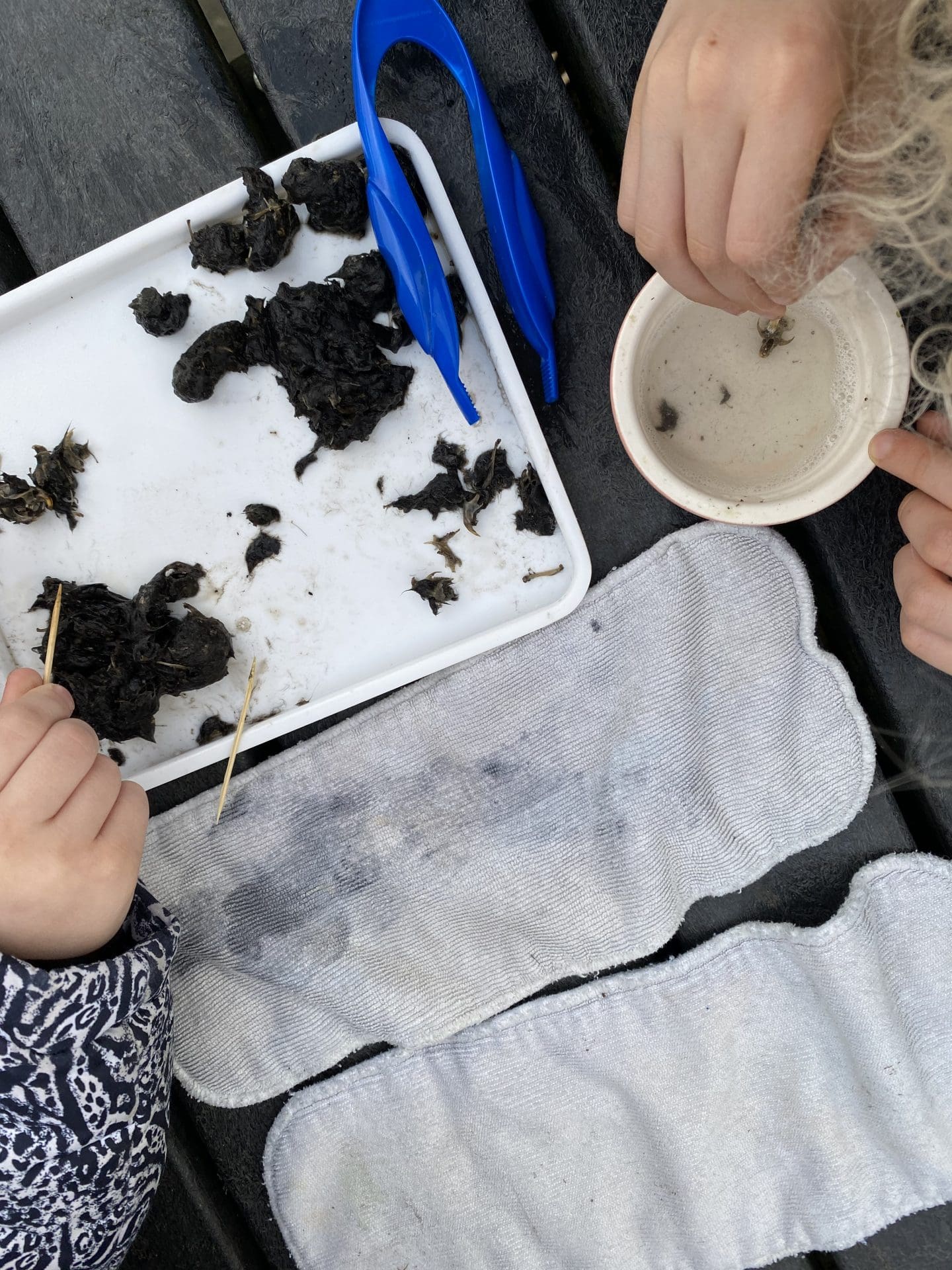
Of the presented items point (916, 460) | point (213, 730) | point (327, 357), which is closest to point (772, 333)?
point (916, 460)

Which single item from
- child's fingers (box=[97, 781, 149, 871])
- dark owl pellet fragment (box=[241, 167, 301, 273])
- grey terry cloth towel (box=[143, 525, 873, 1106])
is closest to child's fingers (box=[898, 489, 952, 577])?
grey terry cloth towel (box=[143, 525, 873, 1106])

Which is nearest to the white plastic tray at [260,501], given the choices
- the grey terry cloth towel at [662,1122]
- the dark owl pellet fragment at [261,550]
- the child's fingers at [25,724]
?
the dark owl pellet fragment at [261,550]

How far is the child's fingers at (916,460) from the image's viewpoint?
63cm

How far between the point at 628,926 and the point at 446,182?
2.35ft

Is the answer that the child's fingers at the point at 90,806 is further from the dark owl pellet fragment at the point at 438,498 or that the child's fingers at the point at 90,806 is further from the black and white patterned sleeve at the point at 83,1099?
the dark owl pellet fragment at the point at 438,498

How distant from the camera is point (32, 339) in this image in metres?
0.75

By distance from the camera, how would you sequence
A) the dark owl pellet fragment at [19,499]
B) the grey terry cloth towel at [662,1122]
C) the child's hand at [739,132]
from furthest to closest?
the grey terry cloth towel at [662,1122] → the dark owl pellet fragment at [19,499] → the child's hand at [739,132]

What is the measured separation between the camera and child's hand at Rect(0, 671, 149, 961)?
662mm

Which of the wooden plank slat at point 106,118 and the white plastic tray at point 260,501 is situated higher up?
the wooden plank slat at point 106,118

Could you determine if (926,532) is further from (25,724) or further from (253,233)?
(25,724)

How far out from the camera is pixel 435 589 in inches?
30.1

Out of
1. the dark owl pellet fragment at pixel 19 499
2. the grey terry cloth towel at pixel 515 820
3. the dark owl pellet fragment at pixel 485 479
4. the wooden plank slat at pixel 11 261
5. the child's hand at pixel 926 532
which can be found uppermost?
the wooden plank slat at pixel 11 261

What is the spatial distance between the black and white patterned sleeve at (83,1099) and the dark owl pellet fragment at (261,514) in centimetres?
36

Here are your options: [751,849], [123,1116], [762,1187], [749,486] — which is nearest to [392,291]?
[749,486]
